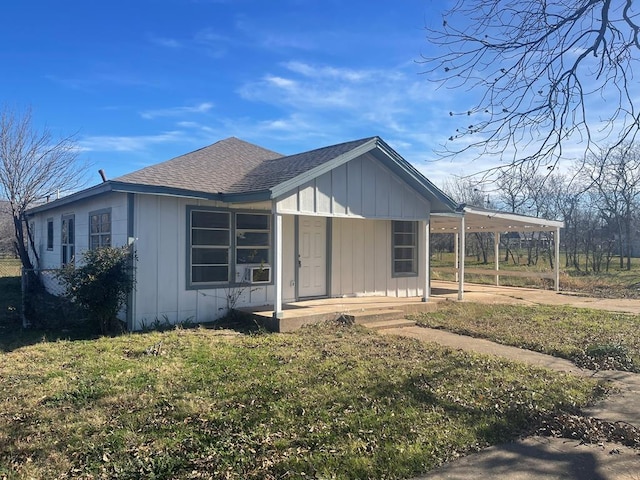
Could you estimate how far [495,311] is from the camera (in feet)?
37.7

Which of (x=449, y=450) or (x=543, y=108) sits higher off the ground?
(x=543, y=108)

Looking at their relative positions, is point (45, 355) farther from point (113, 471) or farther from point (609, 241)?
point (609, 241)

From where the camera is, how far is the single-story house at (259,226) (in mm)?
9031

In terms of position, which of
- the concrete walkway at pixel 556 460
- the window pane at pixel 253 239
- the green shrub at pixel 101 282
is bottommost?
the concrete walkway at pixel 556 460

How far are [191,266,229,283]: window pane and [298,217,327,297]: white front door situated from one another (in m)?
2.03

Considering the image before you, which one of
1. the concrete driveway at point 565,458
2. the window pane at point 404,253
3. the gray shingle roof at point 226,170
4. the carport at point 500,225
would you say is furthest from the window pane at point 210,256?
the concrete driveway at point 565,458

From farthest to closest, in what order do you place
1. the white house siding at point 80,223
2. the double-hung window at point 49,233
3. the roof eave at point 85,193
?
1. the double-hung window at point 49,233
2. the white house siding at point 80,223
3. the roof eave at point 85,193

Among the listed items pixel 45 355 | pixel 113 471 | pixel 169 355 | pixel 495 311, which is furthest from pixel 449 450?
pixel 495 311

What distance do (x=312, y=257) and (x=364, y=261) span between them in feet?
5.41

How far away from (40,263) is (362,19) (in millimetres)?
15710

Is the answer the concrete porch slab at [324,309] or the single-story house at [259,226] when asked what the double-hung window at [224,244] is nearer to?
the single-story house at [259,226]

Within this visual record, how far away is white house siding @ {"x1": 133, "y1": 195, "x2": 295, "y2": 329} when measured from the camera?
894 cm

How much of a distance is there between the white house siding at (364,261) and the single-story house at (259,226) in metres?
0.03

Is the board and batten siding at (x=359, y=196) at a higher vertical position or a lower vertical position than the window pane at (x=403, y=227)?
higher
